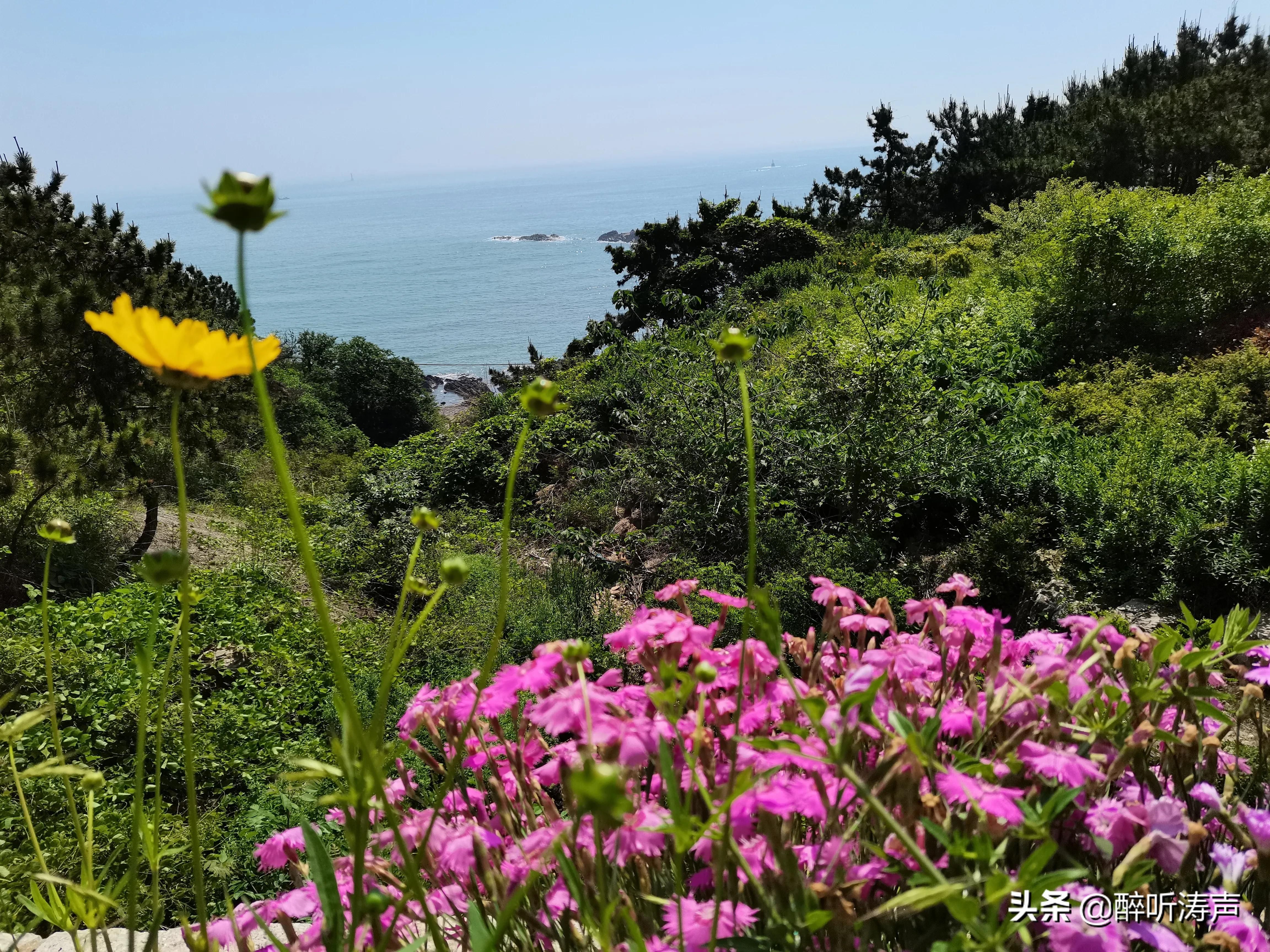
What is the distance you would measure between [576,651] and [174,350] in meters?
0.37

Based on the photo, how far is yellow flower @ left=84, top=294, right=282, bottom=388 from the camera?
581 millimetres

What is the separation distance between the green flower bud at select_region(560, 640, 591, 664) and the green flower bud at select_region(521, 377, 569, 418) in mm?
166

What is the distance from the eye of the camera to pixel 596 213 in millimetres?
79125

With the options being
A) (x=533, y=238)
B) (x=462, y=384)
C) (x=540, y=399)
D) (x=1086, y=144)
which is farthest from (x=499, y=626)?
(x=533, y=238)

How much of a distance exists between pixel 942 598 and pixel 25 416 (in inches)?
258

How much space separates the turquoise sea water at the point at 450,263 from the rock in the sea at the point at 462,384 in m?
0.72

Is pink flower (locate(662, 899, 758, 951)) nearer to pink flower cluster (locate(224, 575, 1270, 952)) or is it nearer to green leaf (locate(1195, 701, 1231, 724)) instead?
pink flower cluster (locate(224, 575, 1270, 952))

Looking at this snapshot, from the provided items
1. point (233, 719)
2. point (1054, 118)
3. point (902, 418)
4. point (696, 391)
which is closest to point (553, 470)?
point (696, 391)

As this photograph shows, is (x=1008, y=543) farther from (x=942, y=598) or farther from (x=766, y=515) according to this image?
(x=766, y=515)

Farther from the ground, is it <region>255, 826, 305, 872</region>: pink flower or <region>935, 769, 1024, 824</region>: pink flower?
<region>935, 769, 1024, 824</region>: pink flower

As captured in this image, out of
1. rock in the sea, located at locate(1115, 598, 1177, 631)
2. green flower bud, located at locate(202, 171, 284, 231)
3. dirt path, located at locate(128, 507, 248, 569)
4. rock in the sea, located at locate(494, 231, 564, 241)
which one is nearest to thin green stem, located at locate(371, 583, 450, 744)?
green flower bud, located at locate(202, 171, 284, 231)

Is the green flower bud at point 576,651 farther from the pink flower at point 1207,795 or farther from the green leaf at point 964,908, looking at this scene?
the pink flower at point 1207,795

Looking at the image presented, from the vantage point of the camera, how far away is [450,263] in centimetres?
5984

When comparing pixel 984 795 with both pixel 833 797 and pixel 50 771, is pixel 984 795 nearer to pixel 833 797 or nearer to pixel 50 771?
pixel 833 797
